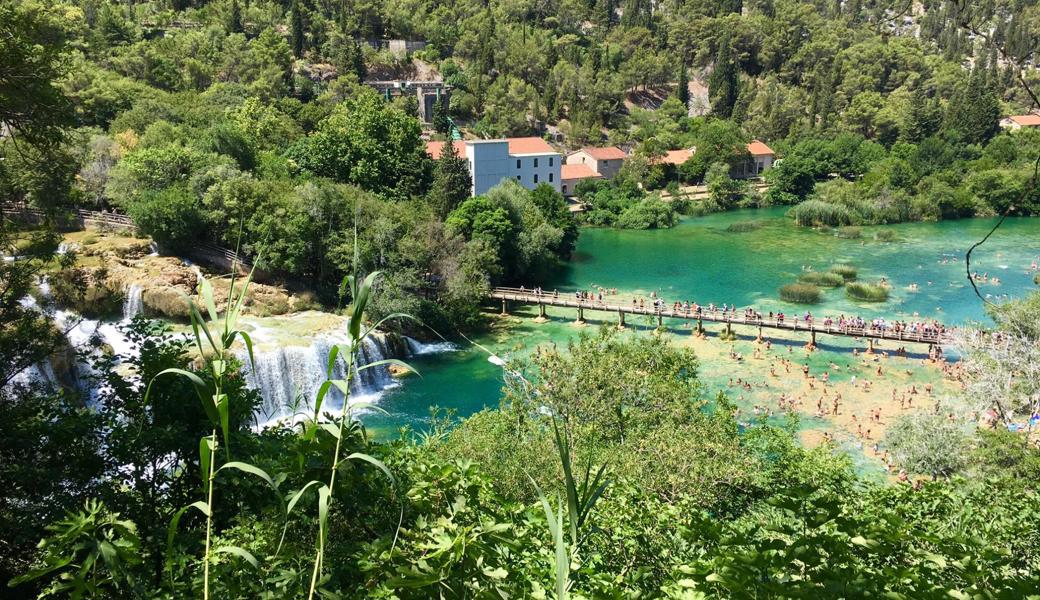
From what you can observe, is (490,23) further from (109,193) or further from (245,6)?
(109,193)

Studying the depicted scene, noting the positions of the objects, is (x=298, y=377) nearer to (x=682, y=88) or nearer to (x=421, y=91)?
(x=421, y=91)

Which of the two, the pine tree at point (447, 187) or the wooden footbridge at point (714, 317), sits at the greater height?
the pine tree at point (447, 187)

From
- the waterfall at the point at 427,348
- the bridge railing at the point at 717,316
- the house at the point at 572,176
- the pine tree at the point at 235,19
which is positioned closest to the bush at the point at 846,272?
the bridge railing at the point at 717,316

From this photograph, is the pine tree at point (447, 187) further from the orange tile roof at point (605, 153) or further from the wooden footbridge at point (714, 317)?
the orange tile roof at point (605, 153)

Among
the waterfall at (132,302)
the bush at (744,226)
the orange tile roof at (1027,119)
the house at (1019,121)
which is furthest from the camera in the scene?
the orange tile roof at (1027,119)

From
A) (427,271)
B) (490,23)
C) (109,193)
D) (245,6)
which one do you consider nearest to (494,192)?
(427,271)

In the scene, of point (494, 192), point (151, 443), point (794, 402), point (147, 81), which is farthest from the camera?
point (147, 81)

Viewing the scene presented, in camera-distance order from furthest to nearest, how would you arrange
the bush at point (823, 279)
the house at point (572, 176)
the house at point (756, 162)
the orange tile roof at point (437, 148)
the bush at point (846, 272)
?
1. the house at point (756, 162)
2. the house at point (572, 176)
3. the orange tile roof at point (437, 148)
4. the bush at point (846, 272)
5. the bush at point (823, 279)
